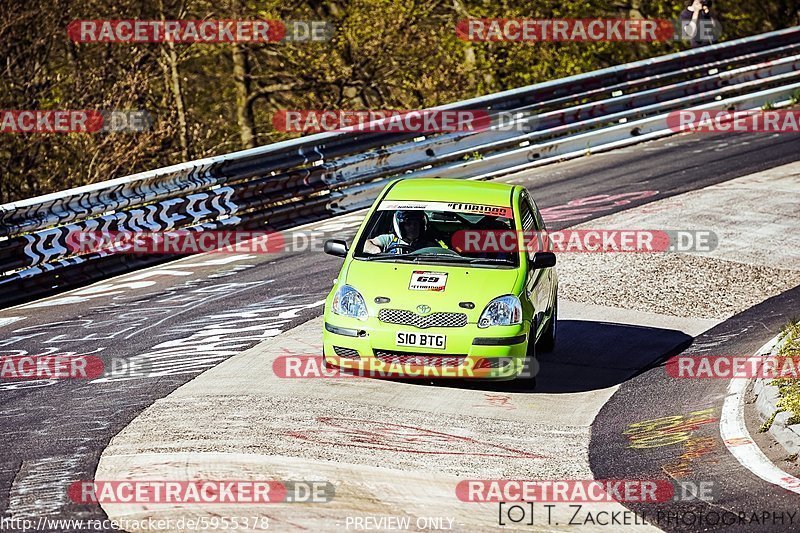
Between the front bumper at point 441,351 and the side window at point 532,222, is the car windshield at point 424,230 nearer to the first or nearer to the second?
the side window at point 532,222

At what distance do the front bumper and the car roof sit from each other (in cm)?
164

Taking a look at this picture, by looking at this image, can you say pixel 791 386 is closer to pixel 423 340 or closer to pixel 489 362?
pixel 489 362

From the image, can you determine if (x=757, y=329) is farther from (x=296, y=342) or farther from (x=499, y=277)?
(x=296, y=342)

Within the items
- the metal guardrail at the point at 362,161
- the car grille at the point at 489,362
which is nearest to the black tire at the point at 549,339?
the car grille at the point at 489,362

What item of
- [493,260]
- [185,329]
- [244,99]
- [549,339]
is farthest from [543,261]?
[244,99]

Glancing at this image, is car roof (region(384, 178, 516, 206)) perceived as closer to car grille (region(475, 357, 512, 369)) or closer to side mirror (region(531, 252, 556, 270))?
side mirror (region(531, 252, 556, 270))

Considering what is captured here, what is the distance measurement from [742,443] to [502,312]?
236cm

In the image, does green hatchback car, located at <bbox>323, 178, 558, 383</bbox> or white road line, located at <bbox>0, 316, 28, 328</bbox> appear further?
white road line, located at <bbox>0, 316, 28, 328</bbox>

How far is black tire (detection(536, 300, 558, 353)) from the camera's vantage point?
35.6 ft

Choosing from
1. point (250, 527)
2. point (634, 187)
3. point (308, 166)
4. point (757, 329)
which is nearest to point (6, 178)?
point (308, 166)

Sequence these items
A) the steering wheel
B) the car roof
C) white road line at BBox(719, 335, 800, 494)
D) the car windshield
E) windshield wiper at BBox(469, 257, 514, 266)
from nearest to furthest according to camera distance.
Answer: white road line at BBox(719, 335, 800, 494), windshield wiper at BBox(469, 257, 514, 266), the car windshield, the steering wheel, the car roof

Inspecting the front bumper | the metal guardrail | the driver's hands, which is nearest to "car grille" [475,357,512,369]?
the front bumper

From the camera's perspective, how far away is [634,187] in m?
18.2

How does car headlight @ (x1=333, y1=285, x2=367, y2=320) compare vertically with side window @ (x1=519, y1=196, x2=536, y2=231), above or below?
below
